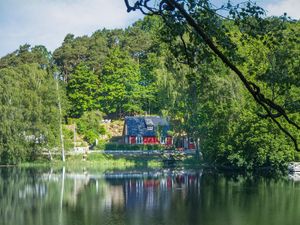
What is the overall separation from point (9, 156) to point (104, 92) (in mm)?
19489

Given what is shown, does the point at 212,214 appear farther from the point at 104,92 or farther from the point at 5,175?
→ the point at 104,92

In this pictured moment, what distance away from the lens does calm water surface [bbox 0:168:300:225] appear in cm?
2186

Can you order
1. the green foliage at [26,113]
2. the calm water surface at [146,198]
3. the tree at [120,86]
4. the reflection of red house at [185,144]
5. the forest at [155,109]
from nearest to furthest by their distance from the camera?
the calm water surface at [146,198], the forest at [155,109], the green foliage at [26,113], the reflection of red house at [185,144], the tree at [120,86]

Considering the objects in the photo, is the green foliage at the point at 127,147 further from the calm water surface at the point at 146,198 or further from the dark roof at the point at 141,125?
the calm water surface at the point at 146,198

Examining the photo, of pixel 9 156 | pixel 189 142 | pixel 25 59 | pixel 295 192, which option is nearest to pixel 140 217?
pixel 295 192

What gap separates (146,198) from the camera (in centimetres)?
2759

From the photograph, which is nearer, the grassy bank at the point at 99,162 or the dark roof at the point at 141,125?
the grassy bank at the point at 99,162

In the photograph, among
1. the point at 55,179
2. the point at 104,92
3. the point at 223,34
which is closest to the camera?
the point at 223,34

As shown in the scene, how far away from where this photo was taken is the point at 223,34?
4129 millimetres

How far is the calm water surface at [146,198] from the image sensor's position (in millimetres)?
21859

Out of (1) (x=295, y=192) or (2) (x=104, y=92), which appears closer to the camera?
(1) (x=295, y=192)

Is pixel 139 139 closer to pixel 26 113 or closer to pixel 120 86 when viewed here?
pixel 120 86

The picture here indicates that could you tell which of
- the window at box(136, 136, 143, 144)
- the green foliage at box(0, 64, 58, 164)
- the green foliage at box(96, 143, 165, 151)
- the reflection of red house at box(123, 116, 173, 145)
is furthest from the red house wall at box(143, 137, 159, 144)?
the green foliage at box(0, 64, 58, 164)

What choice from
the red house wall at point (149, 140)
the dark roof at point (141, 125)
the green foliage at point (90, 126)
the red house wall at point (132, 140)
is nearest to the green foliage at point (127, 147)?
the green foliage at point (90, 126)
